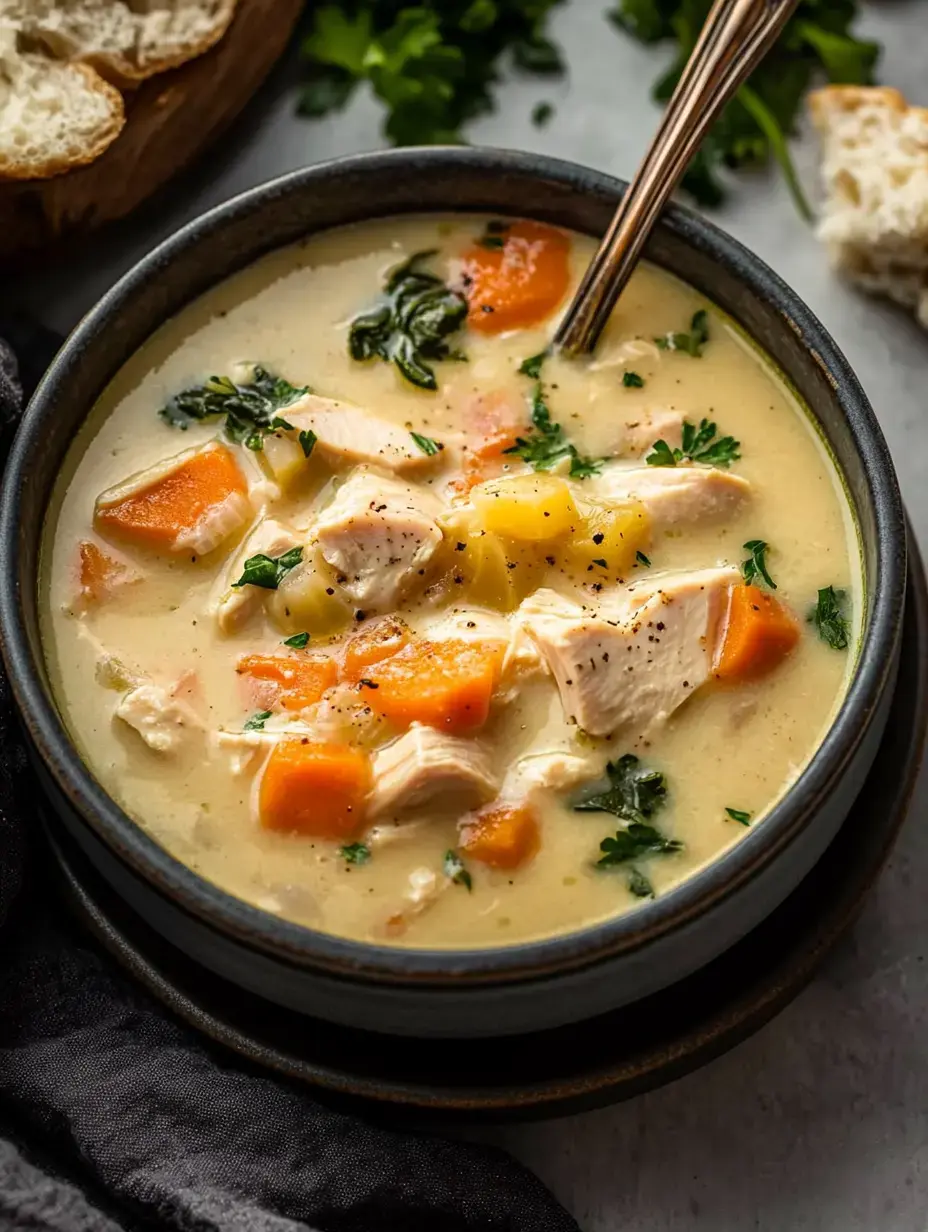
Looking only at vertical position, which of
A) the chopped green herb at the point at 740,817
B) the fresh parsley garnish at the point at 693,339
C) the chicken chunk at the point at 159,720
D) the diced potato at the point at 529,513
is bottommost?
the chicken chunk at the point at 159,720

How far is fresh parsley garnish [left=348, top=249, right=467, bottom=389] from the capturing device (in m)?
2.61

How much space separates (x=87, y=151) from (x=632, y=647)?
1.34m

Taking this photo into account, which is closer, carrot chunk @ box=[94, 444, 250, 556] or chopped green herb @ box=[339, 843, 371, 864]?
chopped green herb @ box=[339, 843, 371, 864]

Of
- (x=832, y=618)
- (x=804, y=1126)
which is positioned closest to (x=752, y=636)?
(x=832, y=618)

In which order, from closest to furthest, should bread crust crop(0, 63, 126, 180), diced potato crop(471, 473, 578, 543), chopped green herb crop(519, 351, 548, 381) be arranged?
diced potato crop(471, 473, 578, 543)
chopped green herb crop(519, 351, 548, 381)
bread crust crop(0, 63, 126, 180)

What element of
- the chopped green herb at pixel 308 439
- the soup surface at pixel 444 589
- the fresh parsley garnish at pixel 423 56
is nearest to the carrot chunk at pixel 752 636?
the soup surface at pixel 444 589

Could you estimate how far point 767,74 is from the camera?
10.7ft

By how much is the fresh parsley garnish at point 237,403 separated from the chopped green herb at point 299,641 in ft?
1.20

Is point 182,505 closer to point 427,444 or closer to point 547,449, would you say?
point 427,444

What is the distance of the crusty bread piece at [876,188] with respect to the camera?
2971mm

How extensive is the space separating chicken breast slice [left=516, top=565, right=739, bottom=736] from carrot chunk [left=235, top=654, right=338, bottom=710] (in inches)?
11.7

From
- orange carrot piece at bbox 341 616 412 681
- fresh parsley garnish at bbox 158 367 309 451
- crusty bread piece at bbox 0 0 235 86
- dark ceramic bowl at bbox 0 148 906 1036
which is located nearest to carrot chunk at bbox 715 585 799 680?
dark ceramic bowl at bbox 0 148 906 1036

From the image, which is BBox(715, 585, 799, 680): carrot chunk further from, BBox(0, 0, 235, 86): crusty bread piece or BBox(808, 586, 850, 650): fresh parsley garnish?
BBox(0, 0, 235, 86): crusty bread piece

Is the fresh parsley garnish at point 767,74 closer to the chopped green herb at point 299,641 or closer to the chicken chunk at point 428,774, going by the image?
the chopped green herb at point 299,641
